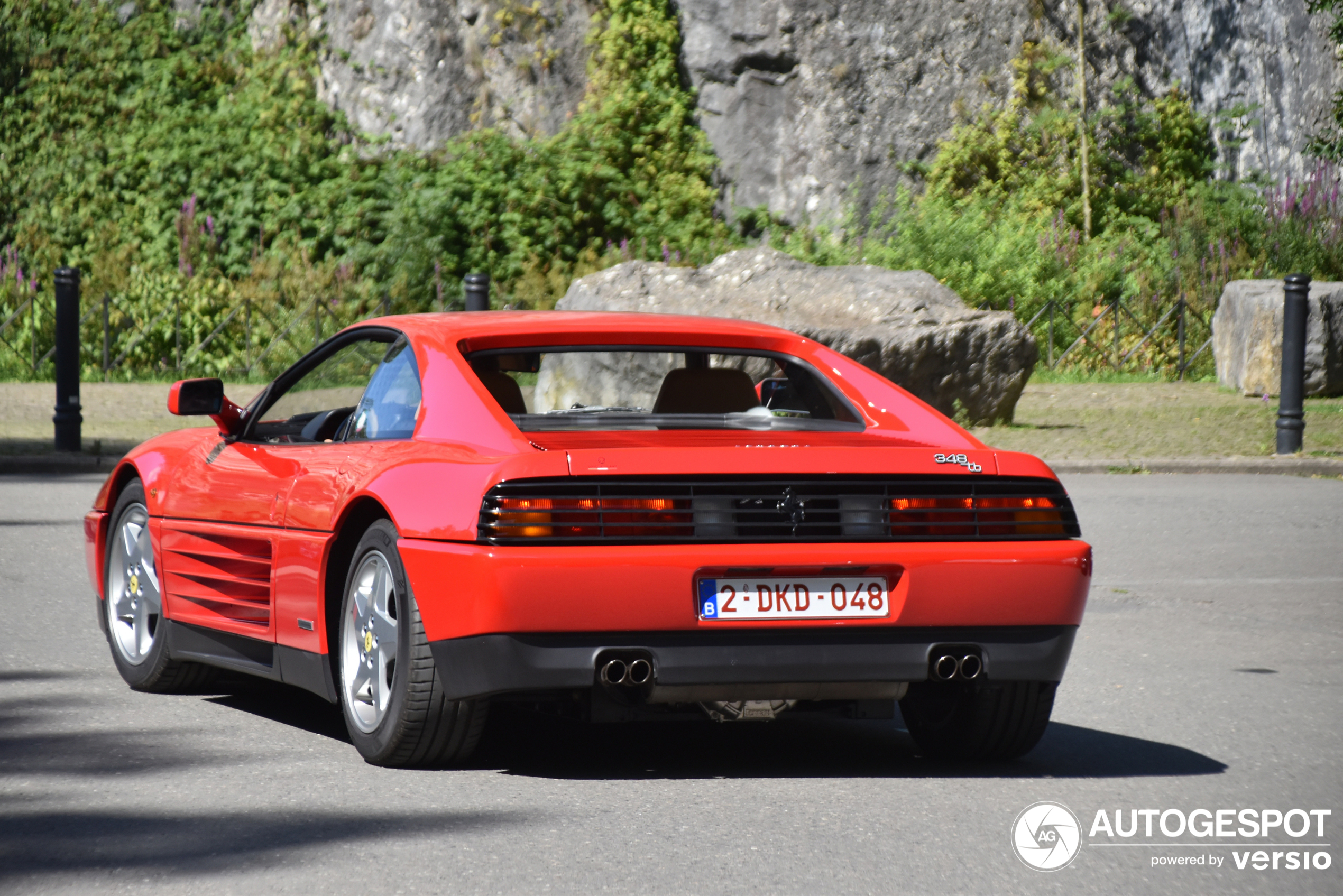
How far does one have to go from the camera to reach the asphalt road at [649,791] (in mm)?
4043

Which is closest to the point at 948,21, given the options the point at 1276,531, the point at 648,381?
the point at 1276,531

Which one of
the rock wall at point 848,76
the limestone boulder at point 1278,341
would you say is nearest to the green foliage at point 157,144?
the rock wall at point 848,76

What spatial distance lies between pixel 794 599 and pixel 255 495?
1.92m

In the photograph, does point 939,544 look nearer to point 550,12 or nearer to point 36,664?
point 36,664

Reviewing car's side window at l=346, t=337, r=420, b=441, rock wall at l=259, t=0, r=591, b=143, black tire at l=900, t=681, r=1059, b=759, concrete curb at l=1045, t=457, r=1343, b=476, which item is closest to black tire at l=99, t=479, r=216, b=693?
car's side window at l=346, t=337, r=420, b=441

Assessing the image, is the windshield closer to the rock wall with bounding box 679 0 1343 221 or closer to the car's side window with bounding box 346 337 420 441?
the car's side window with bounding box 346 337 420 441

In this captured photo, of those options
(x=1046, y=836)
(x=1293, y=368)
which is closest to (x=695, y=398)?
(x=1046, y=836)

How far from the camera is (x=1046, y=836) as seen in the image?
445cm

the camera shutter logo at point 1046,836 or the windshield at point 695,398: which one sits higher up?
the windshield at point 695,398

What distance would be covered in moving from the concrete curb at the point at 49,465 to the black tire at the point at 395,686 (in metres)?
10.3

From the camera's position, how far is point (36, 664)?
6.71 metres

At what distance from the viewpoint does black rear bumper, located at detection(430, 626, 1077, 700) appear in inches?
181

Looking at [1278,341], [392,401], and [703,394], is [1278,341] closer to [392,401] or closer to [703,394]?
[703,394]

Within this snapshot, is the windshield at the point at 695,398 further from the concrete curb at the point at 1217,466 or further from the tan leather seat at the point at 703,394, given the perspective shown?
the concrete curb at the point at 1217,466
